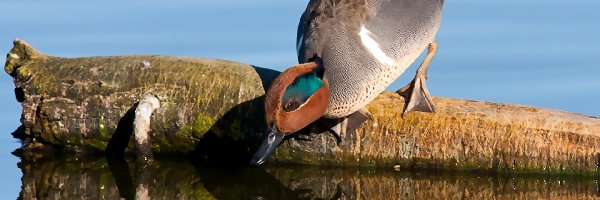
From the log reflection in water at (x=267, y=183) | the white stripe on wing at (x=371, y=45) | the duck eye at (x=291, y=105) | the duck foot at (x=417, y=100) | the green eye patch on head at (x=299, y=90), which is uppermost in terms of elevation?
the white stripe on wing at (x=371, y=45)

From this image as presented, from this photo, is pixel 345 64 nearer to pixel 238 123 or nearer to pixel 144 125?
pixel 238 123

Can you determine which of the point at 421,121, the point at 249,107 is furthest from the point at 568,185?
the point at 249,107

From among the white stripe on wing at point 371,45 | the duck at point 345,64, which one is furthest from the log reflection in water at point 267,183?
the white stripe on wing at point 371,45

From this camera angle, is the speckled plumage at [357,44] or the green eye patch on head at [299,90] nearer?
the green eye patch on head at [299,90]

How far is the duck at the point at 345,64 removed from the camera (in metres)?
9.48

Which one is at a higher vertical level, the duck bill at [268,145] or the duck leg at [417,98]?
the duck leg at [417,98]

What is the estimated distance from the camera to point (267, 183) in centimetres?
998

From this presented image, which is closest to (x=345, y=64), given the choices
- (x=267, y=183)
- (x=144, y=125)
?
(x=267, y=183)

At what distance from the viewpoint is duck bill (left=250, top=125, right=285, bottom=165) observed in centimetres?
952

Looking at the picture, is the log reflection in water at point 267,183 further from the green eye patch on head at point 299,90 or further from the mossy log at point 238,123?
the green eye patch on head at point 299,90

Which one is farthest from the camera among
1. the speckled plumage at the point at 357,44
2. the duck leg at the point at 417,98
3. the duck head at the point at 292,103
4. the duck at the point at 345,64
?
the duck leg at the point at 417,98

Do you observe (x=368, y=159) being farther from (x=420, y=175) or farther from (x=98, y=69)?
(x=98, y=69)

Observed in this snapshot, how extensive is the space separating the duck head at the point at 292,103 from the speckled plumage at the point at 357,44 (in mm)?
142

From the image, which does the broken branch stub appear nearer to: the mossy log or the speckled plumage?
the mossy log
